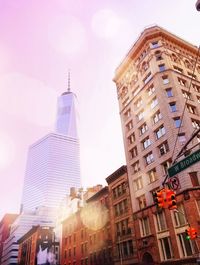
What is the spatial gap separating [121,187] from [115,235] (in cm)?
864

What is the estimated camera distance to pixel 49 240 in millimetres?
96500

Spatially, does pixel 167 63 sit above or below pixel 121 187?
above

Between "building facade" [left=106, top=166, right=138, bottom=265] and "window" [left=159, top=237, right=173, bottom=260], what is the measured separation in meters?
6.54

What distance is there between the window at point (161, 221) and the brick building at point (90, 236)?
14.3 metres

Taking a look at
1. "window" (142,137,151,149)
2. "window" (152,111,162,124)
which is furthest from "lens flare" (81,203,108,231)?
"window" (152,111,162,124)

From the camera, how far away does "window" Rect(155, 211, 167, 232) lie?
3478cm

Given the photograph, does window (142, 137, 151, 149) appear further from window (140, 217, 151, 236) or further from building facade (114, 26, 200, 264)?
window (140, 217, 151, 236)

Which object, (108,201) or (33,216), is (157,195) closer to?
(108,201)

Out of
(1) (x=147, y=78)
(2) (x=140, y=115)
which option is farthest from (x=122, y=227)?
(1) (x=147, y=78)

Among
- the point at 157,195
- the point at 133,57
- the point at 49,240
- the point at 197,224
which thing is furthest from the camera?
the point at 49,240

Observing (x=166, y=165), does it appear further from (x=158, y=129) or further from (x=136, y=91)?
(x=136, y=91)

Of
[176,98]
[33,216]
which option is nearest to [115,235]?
[176,98]

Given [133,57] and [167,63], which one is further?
[133,57]

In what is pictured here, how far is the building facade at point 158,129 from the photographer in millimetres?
32531
